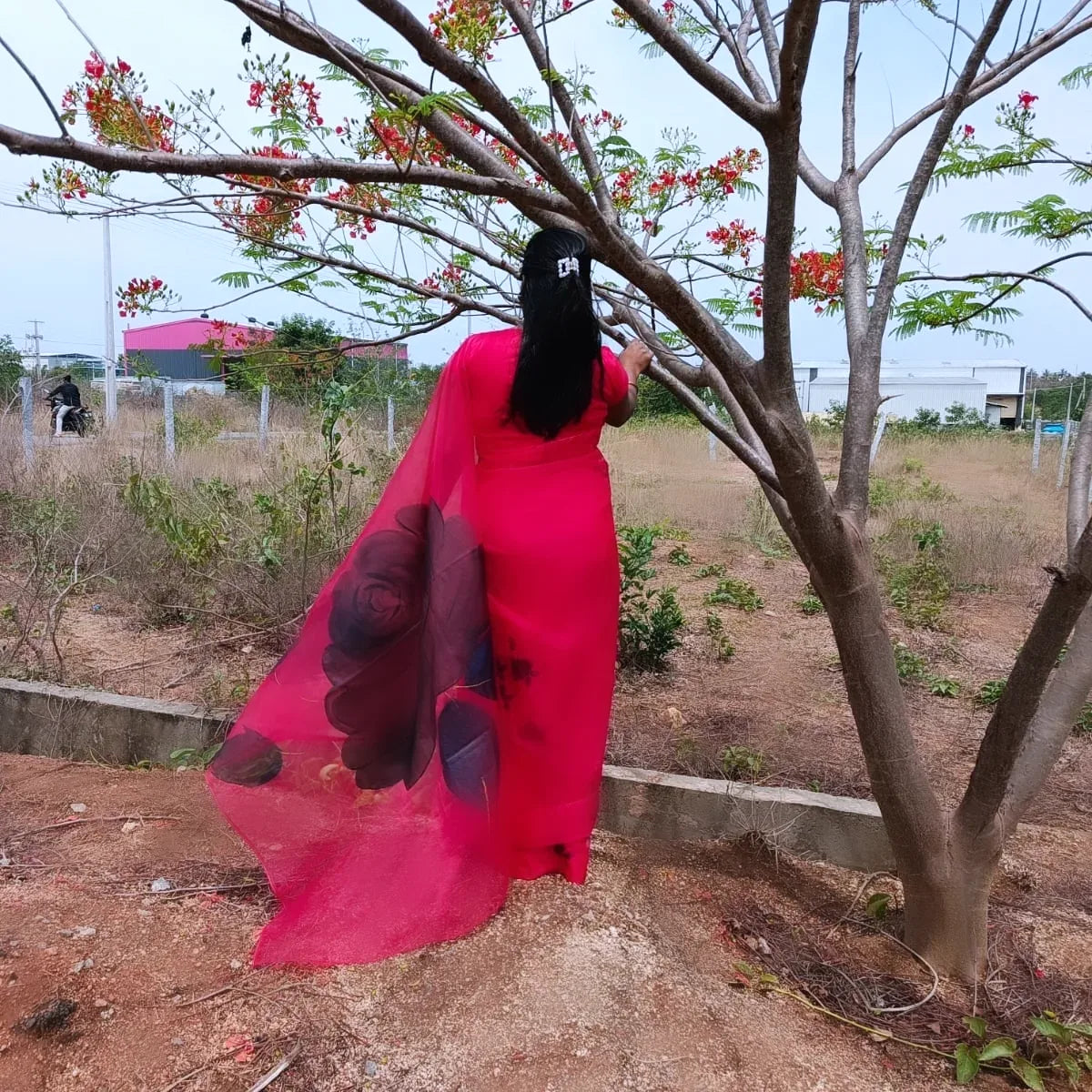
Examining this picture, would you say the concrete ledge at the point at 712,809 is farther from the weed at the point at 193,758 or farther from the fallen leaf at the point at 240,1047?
the fallen leaf at the point at 240,1047

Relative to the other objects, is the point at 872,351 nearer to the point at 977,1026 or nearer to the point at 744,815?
the point at 744,815

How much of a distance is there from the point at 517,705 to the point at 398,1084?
0.88 m

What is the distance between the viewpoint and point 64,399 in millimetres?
9992

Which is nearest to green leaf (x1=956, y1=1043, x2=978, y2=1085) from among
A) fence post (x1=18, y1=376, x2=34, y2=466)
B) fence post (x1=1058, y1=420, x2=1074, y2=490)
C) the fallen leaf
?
the fallen leaf

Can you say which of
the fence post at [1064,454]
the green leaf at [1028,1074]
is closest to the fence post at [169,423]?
the green leaf at [1028,1074]

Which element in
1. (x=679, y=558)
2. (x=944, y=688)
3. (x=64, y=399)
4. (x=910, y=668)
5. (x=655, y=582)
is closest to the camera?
(x=944, y=688)

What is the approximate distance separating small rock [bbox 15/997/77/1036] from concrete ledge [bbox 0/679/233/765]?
54.1 inches

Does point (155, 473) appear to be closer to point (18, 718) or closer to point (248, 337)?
point (18, 718)

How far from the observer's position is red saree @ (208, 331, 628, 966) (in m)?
2.17

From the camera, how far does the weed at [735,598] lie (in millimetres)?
5520

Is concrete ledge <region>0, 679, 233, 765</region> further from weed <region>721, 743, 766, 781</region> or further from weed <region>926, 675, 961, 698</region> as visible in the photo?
weed <region>926, 675, 961, 698</region>

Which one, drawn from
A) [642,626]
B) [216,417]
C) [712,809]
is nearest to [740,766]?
[712,809]

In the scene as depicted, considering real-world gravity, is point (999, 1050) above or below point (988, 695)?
below

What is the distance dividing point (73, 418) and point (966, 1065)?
9617 millimetres
